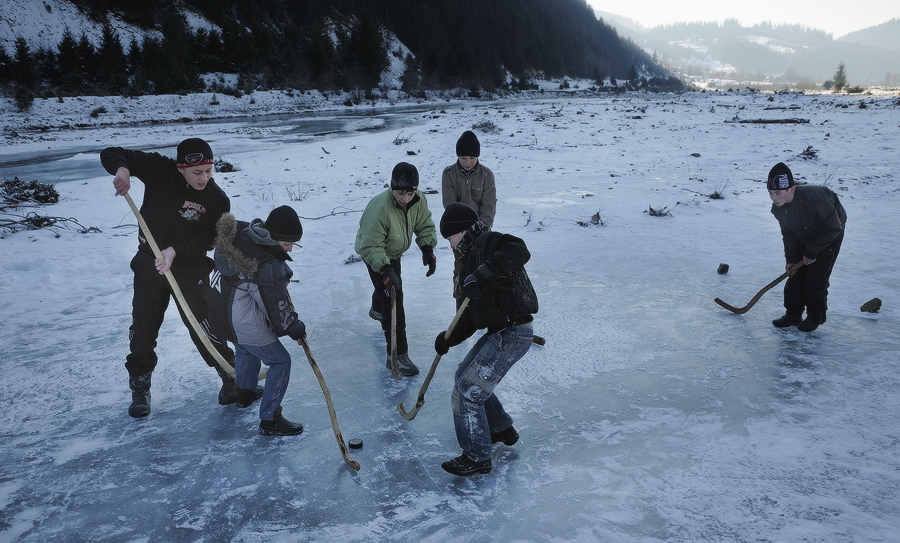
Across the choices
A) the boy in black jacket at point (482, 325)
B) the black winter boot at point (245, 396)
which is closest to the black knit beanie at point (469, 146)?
the boy in black jacket at point (482, 325)

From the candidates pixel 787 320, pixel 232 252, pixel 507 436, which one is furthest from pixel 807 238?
pixel 232 252

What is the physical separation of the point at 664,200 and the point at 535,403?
23.8 feet

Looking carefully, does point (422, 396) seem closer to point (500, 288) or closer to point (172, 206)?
point (500, 288)

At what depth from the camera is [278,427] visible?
3258mm

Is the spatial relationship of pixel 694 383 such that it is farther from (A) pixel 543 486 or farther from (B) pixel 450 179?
(B) pixel 450 179

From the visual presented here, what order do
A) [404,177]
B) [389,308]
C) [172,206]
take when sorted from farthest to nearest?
[389,308] < [404,177] < [172,206]

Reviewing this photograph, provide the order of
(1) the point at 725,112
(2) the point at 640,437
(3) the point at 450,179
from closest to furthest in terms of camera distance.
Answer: (2) the point at 640,437
(3) the point at 450,179
(1) the point at 725,112

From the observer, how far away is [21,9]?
133 feet

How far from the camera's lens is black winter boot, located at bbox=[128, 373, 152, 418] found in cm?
348

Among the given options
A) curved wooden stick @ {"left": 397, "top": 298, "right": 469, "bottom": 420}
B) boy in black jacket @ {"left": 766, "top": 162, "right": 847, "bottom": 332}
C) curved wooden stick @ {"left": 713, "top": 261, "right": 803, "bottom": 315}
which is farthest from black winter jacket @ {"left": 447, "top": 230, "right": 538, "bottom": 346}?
curved wooden stick @ {"left": 713, "top": 261, "right": 803, "bottom": 315}

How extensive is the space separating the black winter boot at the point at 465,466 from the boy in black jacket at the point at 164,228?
7.31 ft

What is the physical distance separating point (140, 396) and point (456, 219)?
2.68 m

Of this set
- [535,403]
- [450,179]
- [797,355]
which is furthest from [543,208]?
[535,403]

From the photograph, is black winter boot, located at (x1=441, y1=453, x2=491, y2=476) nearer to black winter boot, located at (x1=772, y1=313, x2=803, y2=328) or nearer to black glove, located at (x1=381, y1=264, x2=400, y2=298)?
black glove, located at (x1=381, y1=264, x2=400, y2=298)
